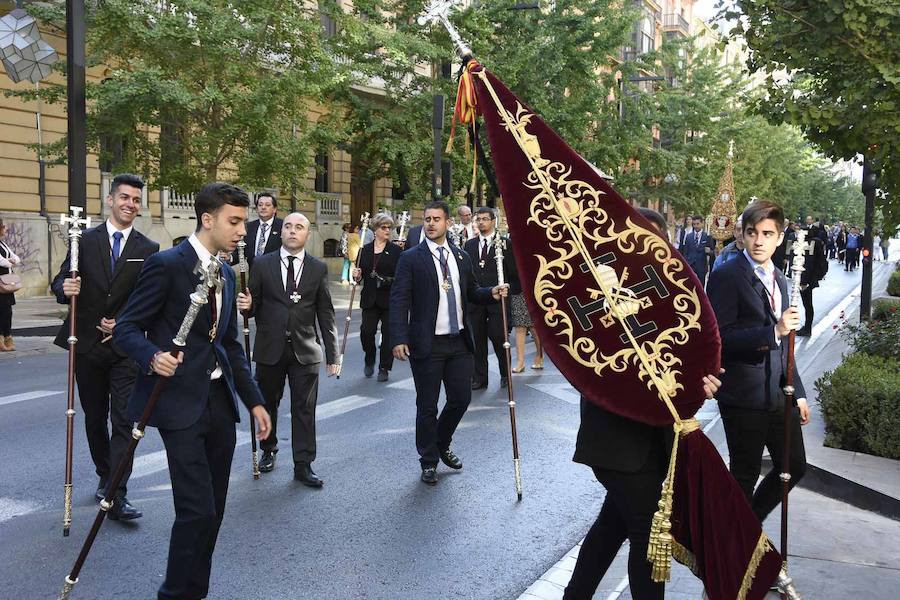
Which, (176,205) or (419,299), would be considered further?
(176,205)

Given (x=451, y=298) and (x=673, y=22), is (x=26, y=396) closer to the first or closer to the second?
(x=451, y=298)

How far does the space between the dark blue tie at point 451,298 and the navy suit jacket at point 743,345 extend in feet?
8.40

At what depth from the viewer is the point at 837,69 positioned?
8.13m

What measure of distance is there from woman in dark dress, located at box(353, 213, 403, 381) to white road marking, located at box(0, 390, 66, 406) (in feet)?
11.9

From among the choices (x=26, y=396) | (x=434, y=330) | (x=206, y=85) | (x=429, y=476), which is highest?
(x=206, y=85)

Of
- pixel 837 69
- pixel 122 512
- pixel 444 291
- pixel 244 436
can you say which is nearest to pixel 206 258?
pixel 122 512

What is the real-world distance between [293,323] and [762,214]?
3.60m

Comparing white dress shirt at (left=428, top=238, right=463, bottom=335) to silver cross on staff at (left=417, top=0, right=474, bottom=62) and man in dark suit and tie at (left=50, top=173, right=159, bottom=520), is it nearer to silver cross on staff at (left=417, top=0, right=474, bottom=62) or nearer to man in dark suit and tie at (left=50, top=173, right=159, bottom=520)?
man in dark suit and tie at (left=50, top=173, right=159, bottom=520)

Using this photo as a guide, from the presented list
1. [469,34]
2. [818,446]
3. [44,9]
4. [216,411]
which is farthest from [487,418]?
[469,34]

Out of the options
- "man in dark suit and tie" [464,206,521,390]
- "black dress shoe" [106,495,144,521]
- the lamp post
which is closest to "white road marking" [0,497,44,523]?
"black dress shoe" [106,495,144,521]

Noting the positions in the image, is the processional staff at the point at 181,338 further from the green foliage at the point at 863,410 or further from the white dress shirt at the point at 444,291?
the green foliage at the point at 863,410

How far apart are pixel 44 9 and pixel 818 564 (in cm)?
1679

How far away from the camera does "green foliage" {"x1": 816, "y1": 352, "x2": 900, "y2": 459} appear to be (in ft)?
22.4

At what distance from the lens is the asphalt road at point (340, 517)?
4645mm
